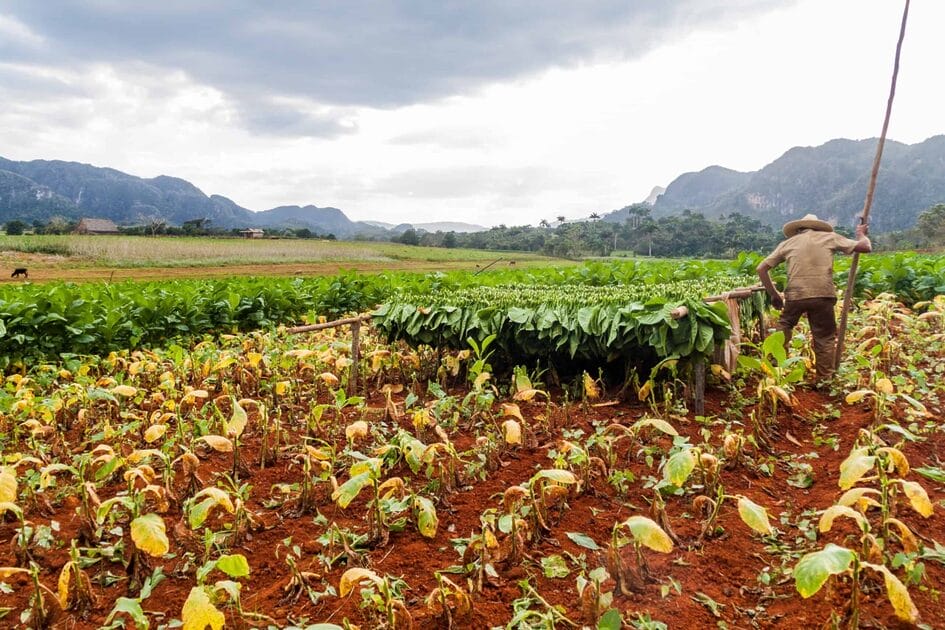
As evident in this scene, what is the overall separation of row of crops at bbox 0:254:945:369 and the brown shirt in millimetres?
777

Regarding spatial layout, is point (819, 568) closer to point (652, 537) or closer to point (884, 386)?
point (652, 537)

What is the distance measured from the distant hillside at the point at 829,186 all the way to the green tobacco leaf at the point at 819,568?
95172mm

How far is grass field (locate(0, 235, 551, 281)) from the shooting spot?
3425 cm

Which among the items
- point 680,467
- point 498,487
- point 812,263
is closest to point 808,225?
point 812,263

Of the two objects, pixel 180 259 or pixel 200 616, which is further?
pixel 180 259

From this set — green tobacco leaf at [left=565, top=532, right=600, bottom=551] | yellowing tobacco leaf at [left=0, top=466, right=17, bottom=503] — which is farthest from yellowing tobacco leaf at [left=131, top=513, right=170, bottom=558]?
green tobacco leaf at [left=565, top=532, right=600, bottom=551]

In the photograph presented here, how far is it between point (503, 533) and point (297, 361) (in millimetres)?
3898

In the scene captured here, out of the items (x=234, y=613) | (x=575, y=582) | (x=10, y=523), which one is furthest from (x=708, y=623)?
(x=10, y=523)

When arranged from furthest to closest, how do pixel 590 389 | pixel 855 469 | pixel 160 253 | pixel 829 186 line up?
1. pixel 829 186
2. pixel 160 253
3. pixel 590 389
4. pixel 855 469

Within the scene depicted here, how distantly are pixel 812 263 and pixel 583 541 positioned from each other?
418 cm

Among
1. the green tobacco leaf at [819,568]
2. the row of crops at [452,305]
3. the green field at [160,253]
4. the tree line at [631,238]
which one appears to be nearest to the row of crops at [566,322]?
the row of crops at [452,305]

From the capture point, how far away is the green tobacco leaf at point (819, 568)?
5.78 ft

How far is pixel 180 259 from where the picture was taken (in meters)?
42.1

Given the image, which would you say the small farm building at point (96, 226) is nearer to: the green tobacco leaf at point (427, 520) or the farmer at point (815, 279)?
the farmer at point (815, 279)
